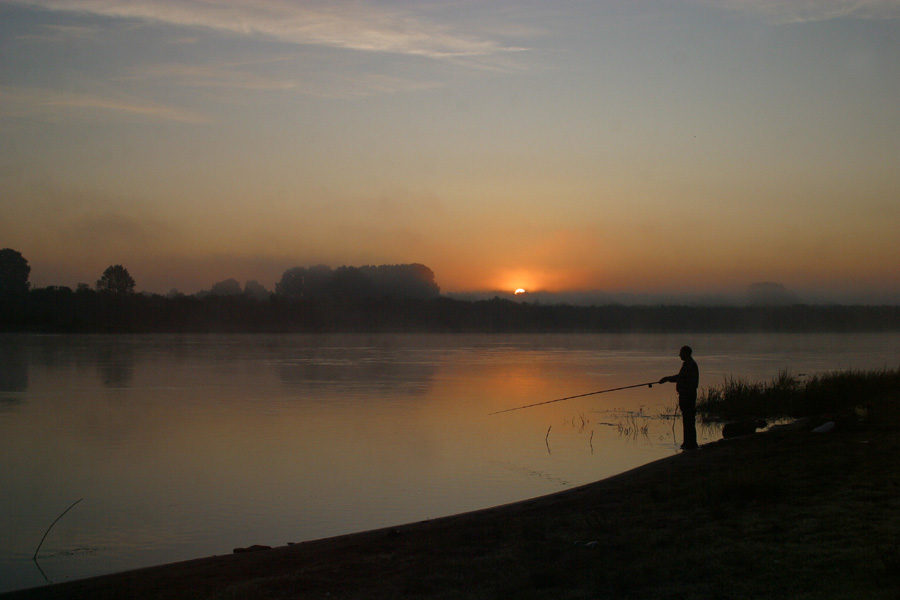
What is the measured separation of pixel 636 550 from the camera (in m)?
6.20

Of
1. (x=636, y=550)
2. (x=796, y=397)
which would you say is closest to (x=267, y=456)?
(x=636, y=550)

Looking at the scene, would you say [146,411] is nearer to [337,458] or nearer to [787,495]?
[337,458]

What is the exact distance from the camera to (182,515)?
403 inches

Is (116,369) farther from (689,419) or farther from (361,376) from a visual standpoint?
(689,419)

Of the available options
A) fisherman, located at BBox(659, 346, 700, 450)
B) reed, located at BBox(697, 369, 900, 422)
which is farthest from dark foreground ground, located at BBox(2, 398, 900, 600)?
reed, located at BBox(697, 369, 900, 422)

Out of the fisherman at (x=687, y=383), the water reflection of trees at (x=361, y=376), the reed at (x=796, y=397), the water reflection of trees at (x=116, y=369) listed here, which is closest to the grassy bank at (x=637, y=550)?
the fisherman at (x=687, y=383)

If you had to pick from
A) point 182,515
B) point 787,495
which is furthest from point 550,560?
point 182,515

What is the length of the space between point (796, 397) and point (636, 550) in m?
13.9

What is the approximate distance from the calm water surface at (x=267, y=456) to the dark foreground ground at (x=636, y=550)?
167cm

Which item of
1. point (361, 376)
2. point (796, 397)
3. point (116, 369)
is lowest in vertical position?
point (361, 376)

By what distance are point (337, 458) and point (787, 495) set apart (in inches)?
338

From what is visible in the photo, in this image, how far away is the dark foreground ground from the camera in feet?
17.4

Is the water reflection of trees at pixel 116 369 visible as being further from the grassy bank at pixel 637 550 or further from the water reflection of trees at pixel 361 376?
the grassy bank at pixel 637 550

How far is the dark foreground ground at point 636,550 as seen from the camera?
5.29 meters
